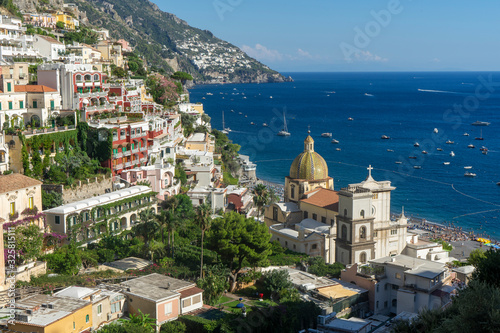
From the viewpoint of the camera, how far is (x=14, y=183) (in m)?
35.5

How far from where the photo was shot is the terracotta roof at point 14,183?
34.5 meters

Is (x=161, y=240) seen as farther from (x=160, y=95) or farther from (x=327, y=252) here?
(x=160, y=95)

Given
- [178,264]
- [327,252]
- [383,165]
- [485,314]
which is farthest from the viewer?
[383,165]

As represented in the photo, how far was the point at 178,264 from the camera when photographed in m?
37.0

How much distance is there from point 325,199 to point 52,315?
2635 centimetres

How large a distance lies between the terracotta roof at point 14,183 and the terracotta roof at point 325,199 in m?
21.4

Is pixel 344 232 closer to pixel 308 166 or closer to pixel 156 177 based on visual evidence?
pixel 308 166

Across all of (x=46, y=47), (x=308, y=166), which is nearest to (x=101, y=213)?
(x=308, y=166)

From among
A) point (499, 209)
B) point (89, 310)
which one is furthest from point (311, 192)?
point (499, 209)

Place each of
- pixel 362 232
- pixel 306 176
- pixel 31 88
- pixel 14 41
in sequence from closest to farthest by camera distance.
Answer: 1. pixel 362 232
2. pixel 31 88
3. pixel 306 176
4. pixel 14 41

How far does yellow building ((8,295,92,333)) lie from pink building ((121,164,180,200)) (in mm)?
20131

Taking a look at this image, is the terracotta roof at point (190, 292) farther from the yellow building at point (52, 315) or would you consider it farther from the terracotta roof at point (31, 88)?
the terracotta roof at point (31, 88)

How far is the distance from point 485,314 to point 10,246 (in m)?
22.8

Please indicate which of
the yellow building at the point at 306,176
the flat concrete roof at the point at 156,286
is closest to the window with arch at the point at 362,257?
the yellow building at the point at 306,176
